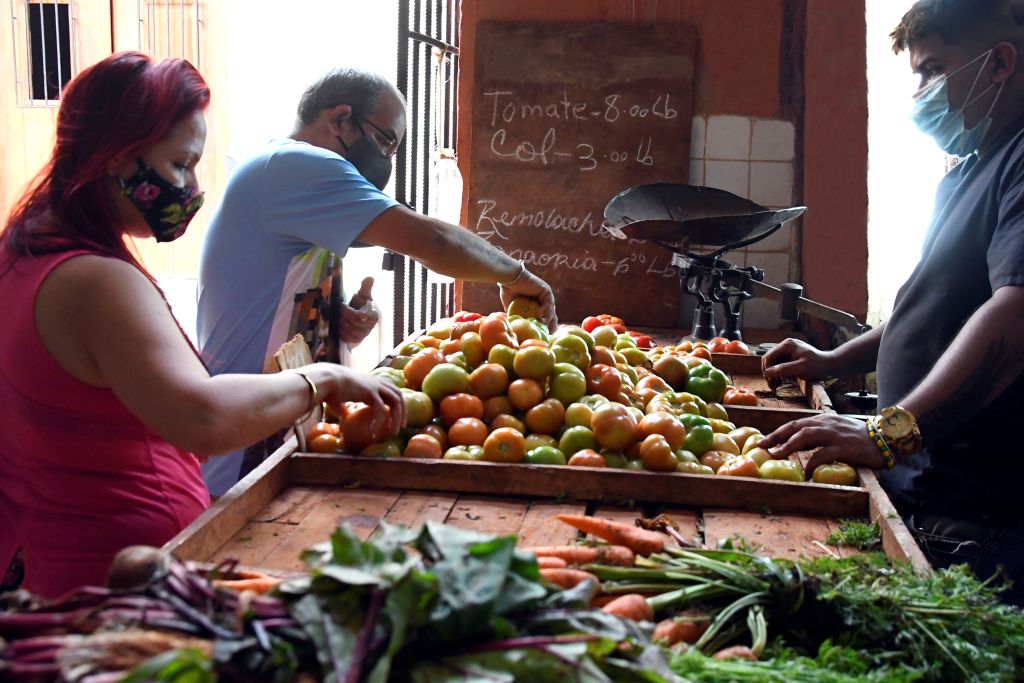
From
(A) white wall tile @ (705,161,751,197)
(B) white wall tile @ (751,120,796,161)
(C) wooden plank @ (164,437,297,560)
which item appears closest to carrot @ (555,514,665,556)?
(C) wooden plank @ (164,437,297,560)

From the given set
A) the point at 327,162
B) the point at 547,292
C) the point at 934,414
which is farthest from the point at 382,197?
the point at 934,414

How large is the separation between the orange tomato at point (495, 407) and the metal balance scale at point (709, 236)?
1.62 metres

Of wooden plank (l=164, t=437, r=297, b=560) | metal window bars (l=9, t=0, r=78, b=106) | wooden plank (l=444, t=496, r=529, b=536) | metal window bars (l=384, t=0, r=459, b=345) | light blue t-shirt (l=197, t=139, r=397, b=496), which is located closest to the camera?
wooden plank (l=164, t=437, r=297, b=560)

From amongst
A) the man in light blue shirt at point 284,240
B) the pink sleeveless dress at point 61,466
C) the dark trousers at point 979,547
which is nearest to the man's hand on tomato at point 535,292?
the man in light blue shirt at point 284,240

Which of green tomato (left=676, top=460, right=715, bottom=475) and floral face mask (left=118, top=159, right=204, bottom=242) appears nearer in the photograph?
floral face mask (left=118, top=159, right=204, bottom=242)

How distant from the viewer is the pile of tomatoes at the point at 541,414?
265cm

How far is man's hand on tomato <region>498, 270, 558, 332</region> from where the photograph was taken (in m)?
3.81

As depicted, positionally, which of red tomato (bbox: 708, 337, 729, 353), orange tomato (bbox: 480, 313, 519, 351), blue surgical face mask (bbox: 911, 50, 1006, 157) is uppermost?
blue surgical face mask (bbox: 911, 50, 1006, 157)

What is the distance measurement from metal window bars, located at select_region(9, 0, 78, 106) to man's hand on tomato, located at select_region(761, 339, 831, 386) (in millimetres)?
6435

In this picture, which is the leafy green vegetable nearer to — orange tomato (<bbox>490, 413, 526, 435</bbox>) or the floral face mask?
orange tomato (<bbox>490, 413, 526, 435</bbox>)

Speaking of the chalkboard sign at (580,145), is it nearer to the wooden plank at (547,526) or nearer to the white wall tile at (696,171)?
the white wall tile at (696,171)

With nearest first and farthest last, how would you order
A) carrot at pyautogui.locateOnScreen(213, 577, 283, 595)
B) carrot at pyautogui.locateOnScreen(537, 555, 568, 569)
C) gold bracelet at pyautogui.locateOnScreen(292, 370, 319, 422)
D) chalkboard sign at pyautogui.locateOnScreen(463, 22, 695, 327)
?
carrot at pyautogui.locateOnScreen(213, 577, 283, 595) < carrot at pyautogui.locateOnScreen(537, 555, 568, 569) < gold bracelet at pyautogui.locateOnScreen(292, 370, 319, 422) < chalkboard sign at pyautogui.locateOnScreen(463, 22, 695, 327)

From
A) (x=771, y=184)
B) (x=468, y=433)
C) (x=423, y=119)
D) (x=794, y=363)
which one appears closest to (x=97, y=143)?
(x=468, y=433)

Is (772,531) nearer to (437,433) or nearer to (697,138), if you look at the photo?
(437,433)
